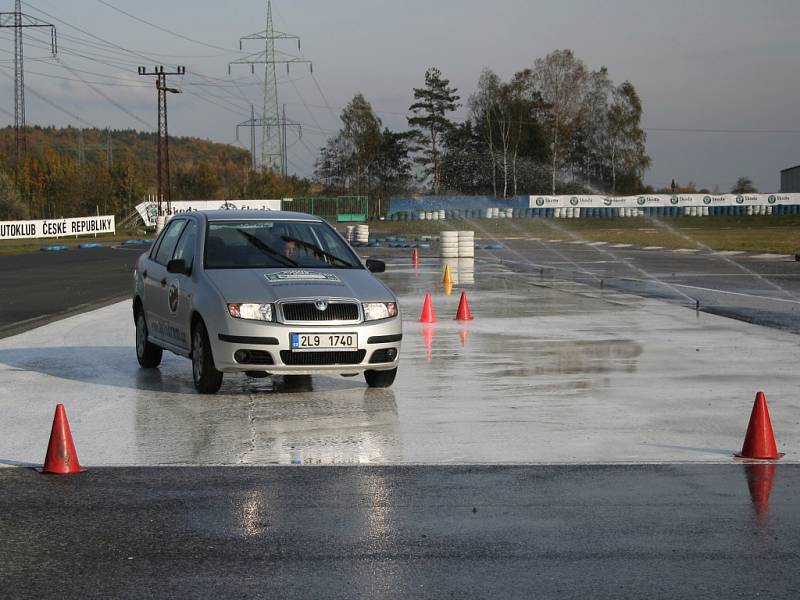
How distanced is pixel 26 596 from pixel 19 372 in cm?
754

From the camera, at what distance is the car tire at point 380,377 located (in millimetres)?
10836

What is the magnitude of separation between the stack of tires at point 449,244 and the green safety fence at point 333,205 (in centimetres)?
5709

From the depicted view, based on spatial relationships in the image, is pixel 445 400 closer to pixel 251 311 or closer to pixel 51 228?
pixel 251 311

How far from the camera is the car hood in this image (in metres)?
10.3

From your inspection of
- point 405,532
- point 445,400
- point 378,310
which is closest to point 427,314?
point 378,310

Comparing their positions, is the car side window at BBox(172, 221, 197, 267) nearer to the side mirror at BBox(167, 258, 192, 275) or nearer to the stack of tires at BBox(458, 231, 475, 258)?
the side mirror at BBox(167, 258, 192, 275)

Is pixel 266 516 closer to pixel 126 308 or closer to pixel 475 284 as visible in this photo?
pixel 126 308

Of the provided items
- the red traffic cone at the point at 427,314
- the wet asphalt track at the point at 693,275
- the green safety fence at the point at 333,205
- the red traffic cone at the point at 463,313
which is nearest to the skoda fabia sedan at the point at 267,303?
the red traffic cone at the point at 427,314

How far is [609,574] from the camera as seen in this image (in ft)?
17.1

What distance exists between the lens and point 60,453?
7.38m

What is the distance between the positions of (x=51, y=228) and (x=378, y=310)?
2560 inches

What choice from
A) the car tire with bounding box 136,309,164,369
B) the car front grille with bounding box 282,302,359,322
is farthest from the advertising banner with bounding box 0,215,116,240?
the car front grille with bounding box 282,302,359,322

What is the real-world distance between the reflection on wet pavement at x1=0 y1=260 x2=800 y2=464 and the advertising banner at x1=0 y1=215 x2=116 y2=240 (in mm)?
55192

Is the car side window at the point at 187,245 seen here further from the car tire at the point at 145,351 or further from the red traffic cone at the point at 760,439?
the red traffic cone at the point at 760,439
